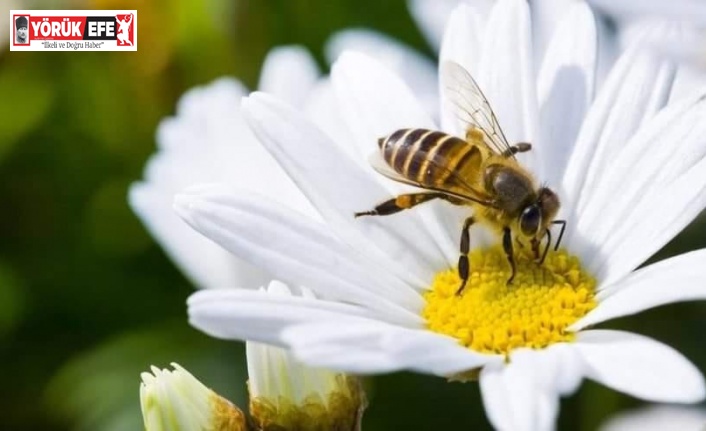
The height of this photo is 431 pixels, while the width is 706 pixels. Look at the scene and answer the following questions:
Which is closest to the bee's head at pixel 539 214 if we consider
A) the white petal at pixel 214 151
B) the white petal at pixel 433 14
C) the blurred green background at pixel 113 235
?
the white petal at pixel 214 151

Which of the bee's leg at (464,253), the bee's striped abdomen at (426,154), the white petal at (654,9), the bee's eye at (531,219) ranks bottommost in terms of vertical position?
the bee's leg at (464,253)

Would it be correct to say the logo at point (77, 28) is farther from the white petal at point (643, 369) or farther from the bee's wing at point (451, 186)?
the white petal at point (643, 369)

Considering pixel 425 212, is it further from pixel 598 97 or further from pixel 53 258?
pixel 53 258

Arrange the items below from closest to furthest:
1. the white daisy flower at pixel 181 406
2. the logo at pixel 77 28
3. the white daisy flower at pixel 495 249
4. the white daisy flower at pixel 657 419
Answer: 1. the white daisy flower at pixel 495 249
2. the white daisy flower at pixel 181 406
3. the white daisy flower at pixel 657 419
4. the logo at pixel 77 28

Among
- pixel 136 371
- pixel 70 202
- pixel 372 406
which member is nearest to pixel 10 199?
pixel 70 202

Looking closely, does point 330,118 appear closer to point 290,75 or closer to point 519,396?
point 290,75

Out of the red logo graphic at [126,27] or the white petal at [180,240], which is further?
the red logo graphic at [126,27]
